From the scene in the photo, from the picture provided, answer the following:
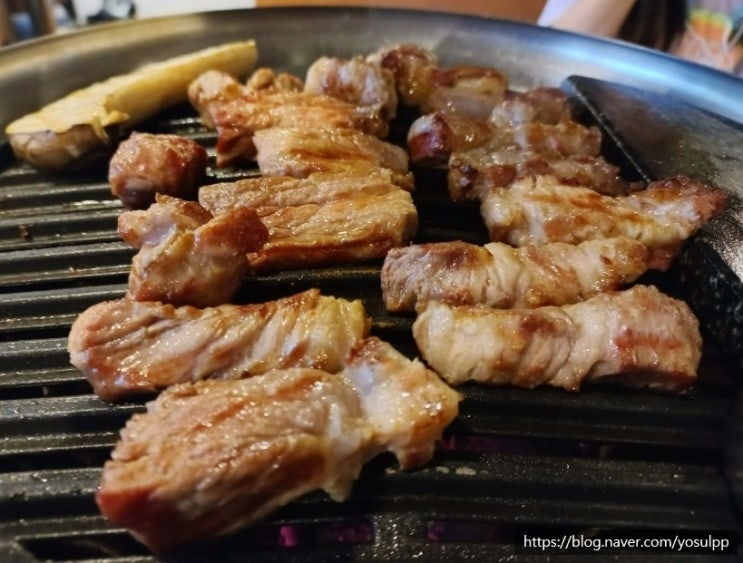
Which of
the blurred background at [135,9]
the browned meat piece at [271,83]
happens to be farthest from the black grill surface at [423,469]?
the blurred background at [135,9]

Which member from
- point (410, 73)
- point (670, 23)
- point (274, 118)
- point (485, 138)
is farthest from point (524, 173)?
point (670, 23)

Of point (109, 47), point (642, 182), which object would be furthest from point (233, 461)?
point (109, 47)

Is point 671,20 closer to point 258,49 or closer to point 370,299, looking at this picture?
point 258,49

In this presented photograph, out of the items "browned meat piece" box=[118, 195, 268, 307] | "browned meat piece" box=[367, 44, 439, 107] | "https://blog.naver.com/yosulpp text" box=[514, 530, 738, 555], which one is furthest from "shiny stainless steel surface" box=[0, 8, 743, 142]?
"https://blog.naver.com/yosulpp text" box=[514, 530, 738, 555]

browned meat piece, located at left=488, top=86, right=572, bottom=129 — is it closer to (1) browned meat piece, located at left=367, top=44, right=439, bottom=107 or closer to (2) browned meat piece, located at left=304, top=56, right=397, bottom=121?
(1) browned meat piece, located at left=367, top=44, right=439, bottom=107

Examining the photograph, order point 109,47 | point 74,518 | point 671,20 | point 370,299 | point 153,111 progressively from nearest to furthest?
point 74,518 → point 370,299 → point 153,111 → point 109,47 → point 671,20

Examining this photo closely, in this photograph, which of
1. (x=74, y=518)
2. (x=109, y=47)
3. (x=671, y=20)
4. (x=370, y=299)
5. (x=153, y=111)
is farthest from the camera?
(x=671, y=20)
